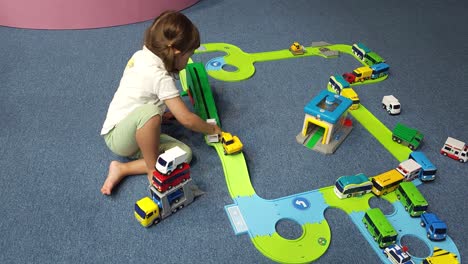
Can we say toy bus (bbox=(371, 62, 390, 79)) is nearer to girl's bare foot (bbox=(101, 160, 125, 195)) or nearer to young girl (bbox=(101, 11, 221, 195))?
young girl (bbox=(101, 11, 221, 195))

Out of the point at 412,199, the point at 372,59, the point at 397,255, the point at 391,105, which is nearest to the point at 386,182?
the point at 412,199

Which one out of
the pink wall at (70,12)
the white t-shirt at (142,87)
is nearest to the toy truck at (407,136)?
the white t-shirt at (142,87)

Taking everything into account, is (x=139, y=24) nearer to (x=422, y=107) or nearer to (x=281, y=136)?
(x=281, y=136)

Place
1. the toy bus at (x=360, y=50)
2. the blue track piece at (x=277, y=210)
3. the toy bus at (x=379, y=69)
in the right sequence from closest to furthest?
1. the blue track piece at (x=277, y=210)
2. the toy bus at (x=379, y=69)
3. the toy bus at (x=360, y=50)

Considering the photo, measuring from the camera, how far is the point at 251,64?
1.68 metres

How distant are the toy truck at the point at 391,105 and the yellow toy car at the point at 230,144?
2.04 ft

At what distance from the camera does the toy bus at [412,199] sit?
102cm

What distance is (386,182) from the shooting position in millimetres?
1085

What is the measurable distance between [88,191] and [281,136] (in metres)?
0.63

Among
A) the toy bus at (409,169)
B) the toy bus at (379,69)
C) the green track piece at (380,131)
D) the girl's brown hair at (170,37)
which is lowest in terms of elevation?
the green track piece at (380,131)

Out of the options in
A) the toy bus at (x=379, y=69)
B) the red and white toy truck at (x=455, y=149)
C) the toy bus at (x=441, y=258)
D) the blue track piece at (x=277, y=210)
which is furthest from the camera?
the toy bus at (x=379, y=69)

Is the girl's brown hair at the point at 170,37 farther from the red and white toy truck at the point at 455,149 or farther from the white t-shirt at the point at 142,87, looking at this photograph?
the red and white toy truck at the point at 455,149

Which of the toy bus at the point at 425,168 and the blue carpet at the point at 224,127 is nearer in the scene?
the blue carpet at the point at 224,127

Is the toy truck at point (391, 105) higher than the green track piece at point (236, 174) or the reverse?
higher
